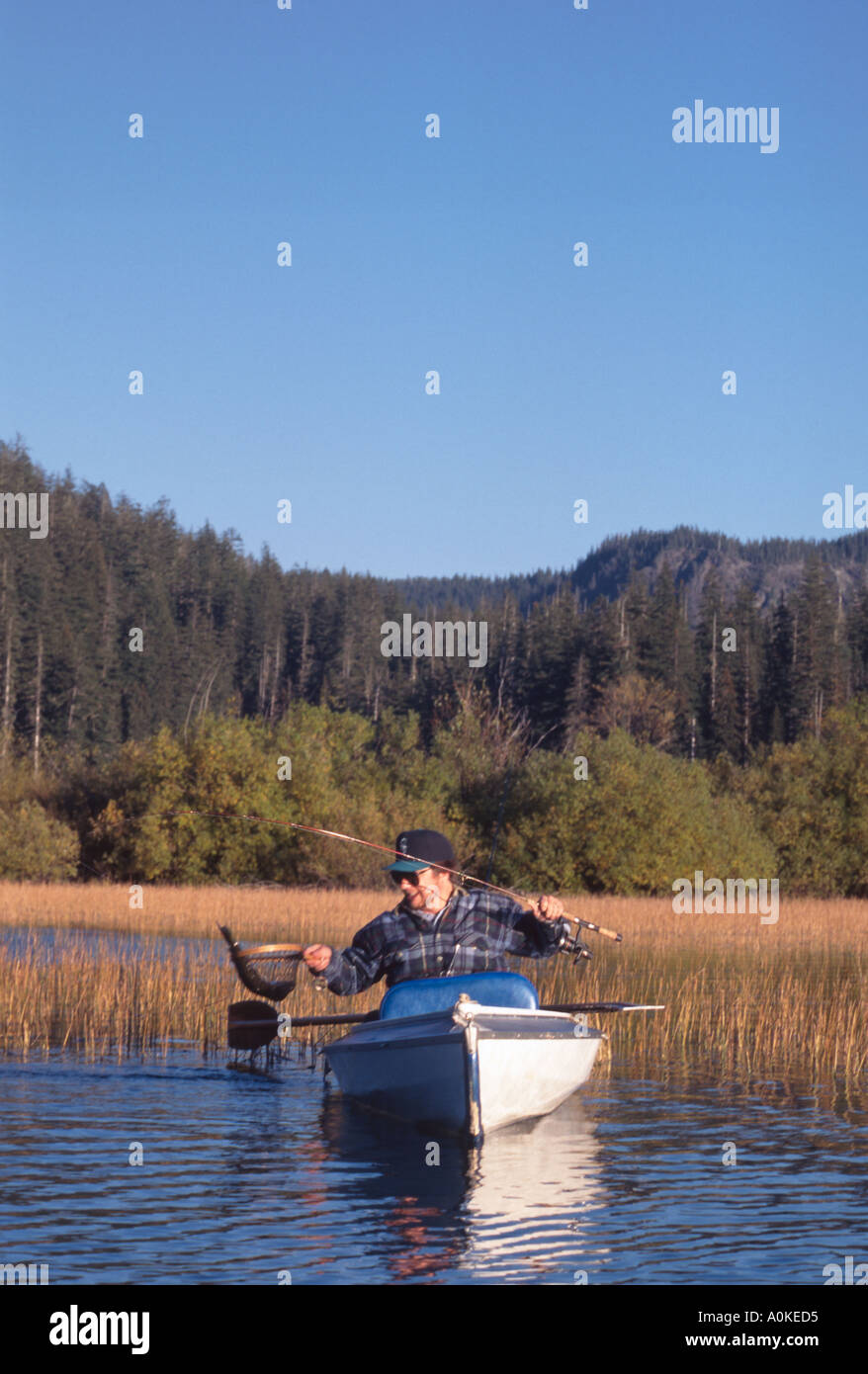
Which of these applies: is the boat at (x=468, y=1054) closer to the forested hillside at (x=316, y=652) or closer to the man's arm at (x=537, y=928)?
the man's arm at (x=537, y=928)

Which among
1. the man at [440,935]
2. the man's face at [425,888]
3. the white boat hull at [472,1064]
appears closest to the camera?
the white boat hull at [472,1064]

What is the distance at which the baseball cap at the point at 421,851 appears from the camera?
41.2 ft

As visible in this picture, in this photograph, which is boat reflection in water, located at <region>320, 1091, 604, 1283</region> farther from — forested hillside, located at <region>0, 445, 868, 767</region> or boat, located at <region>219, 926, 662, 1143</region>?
forested hillside, located at <region>0, 445, 868, 767</region>

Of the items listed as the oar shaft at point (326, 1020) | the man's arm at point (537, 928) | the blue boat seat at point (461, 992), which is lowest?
the oar shaft at point (326, 1020)

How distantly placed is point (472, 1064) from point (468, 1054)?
100 millimetres

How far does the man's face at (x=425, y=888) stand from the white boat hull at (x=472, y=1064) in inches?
40.3

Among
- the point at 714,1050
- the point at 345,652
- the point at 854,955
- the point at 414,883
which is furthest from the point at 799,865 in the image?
the point at 345,652

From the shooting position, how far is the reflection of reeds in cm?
1703

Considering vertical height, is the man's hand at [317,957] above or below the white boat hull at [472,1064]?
above

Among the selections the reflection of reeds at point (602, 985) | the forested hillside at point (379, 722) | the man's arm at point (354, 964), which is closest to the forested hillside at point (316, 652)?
the forested hillside at point (379, 722)

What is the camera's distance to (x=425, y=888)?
12898 mm

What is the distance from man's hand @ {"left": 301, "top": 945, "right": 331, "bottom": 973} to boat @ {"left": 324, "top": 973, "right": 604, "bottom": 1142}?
72 centimetres

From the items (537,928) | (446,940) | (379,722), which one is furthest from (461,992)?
(379,722)
